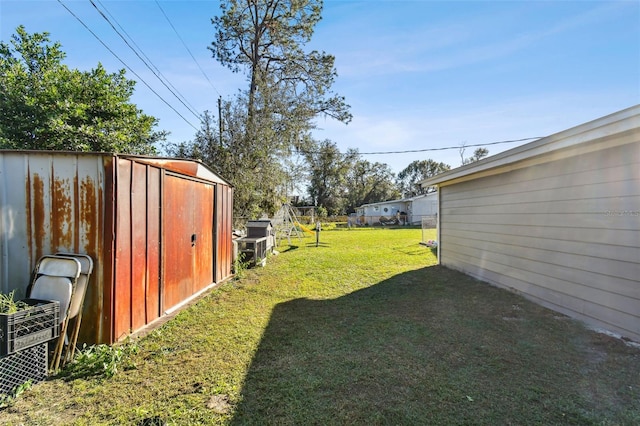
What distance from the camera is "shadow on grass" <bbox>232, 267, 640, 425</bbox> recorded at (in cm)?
204

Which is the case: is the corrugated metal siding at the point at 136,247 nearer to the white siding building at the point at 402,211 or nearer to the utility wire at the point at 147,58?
the utility wire at the point at 147,58

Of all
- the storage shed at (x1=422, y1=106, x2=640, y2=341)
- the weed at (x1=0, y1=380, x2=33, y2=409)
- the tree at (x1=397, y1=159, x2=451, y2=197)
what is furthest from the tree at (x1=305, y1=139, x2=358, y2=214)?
the weed at (x1=0, y1=380, x2=33, y2=409)

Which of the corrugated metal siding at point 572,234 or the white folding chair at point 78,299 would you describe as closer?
→ the white folding chair at point 78,299

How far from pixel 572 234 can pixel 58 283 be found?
5.63 m

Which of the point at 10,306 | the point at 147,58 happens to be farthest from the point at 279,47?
the point at 10,306

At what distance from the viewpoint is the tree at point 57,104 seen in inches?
348

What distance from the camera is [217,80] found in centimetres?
1273

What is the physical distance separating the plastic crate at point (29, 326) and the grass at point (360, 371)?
371 mm

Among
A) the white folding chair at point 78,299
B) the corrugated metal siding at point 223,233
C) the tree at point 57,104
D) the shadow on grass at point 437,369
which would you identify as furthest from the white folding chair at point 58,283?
the tree at point 57,104

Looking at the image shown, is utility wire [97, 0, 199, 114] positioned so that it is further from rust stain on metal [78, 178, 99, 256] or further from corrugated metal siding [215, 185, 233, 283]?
rust stain on metal [78, 178, 99, 256]

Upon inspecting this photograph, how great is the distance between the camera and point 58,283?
2.63 metres

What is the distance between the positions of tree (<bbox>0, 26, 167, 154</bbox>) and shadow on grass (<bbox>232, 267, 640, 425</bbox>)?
30.3 feet

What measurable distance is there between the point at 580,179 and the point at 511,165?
1.28 meters

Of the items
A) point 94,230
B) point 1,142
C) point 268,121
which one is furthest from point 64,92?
point 94,230
